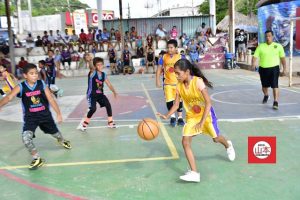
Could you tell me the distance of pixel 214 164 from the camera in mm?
5559

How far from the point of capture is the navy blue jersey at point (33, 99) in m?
5.71

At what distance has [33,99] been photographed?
5746 millimetres

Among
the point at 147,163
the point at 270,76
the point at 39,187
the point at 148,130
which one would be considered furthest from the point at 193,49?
the point at 39,187

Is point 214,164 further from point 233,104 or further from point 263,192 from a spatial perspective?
point 233,104

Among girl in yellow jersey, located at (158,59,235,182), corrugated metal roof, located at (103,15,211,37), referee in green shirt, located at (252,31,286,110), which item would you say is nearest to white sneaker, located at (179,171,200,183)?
girl in yellow jersey, located at (158,59,235,182)

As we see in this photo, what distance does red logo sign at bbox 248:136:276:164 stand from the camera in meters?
5.55

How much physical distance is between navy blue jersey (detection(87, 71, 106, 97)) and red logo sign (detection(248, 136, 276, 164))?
11.7ft

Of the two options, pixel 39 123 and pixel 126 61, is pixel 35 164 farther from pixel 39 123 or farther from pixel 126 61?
pixel 126 61

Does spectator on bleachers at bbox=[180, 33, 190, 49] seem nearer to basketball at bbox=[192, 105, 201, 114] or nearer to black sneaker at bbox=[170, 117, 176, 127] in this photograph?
black sneaker at bbox=[170, 117, 176, 127]

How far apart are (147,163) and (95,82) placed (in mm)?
2902

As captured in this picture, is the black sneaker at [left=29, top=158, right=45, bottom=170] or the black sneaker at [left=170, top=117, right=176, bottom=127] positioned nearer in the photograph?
the black sneaker at [left=29, top=158, right=45, bottom=170]

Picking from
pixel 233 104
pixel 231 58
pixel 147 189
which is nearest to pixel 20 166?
pixel 147 189

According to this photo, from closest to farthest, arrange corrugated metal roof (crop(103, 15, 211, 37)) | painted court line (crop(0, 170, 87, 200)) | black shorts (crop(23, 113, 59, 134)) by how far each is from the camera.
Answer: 1. painted court line (crop(0, 170, 87, 200))
2. black shorts (crop(23, 113, 59, 134))
3. corrugated metal roof (crop(103, 15, 211, 37))

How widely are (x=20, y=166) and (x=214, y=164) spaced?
3.07 metres
